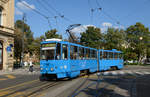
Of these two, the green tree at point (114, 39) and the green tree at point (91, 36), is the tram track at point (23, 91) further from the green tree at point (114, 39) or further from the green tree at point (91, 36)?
the green tree at point (91, 36)

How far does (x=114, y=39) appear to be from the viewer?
4809cm

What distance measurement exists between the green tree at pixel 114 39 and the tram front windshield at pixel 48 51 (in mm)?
36104

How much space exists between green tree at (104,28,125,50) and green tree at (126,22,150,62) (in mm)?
2927

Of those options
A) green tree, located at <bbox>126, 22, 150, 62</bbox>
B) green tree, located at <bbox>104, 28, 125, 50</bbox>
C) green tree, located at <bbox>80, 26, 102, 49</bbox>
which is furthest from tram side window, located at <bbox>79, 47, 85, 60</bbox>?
green tree, located at <bbox>80, 26, 102, 49</bbox>

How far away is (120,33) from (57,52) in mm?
39700

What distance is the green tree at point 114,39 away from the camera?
156 feet

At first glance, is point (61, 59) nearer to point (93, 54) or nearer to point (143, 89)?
point (143, 89)

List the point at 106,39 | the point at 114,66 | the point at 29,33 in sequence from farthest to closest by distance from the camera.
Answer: the point at 29,33, the point at 106,39, the point at 114,66

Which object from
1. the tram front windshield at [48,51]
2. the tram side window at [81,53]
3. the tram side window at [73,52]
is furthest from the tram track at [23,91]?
the tram side window at [81,53]

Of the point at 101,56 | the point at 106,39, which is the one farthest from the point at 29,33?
the point at 101,56

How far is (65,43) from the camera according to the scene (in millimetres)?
12859

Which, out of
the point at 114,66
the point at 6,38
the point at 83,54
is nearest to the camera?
the point at 83,54

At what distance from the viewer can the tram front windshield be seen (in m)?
12.5

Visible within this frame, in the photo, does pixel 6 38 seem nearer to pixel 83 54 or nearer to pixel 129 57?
pixel 83 54
